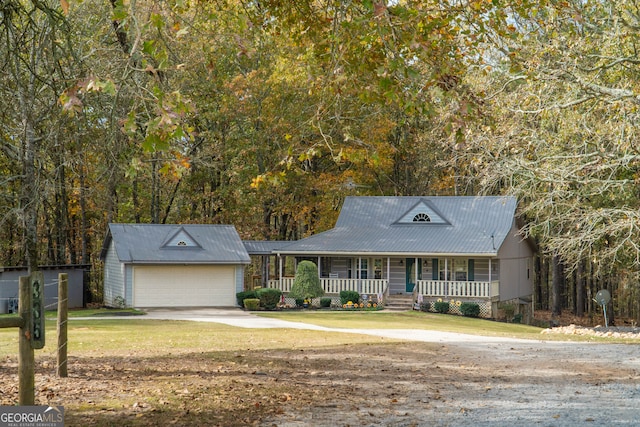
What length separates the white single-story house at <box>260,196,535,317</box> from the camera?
114 feet

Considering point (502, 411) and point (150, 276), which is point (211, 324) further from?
point (502, 411)

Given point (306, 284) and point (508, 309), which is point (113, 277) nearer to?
point (306, 284)

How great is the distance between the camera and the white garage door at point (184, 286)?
110 feet

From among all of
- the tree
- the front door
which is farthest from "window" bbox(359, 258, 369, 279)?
the tree

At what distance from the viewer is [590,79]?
1691cm

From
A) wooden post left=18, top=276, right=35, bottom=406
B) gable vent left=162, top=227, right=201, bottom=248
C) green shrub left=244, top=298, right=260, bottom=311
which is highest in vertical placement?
gable vent left=162, top=227, right=201, bottom=248

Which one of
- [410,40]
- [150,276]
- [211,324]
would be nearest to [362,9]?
[410,40]

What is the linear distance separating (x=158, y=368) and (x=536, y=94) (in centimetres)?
1040

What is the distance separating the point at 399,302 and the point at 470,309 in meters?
3.39

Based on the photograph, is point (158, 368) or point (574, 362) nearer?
point (158, 368)

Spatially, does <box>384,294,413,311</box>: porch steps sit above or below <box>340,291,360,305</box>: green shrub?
below

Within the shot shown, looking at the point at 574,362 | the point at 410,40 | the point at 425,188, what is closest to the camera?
the point at 410,40

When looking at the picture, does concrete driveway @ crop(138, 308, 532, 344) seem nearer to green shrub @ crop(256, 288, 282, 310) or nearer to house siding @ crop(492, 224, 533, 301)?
green shrub @ crop(256, 288, 282, 310)

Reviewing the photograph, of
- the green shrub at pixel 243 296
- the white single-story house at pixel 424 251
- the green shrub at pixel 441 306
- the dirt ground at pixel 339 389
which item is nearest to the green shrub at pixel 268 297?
the green shrub at pixel 243 296
